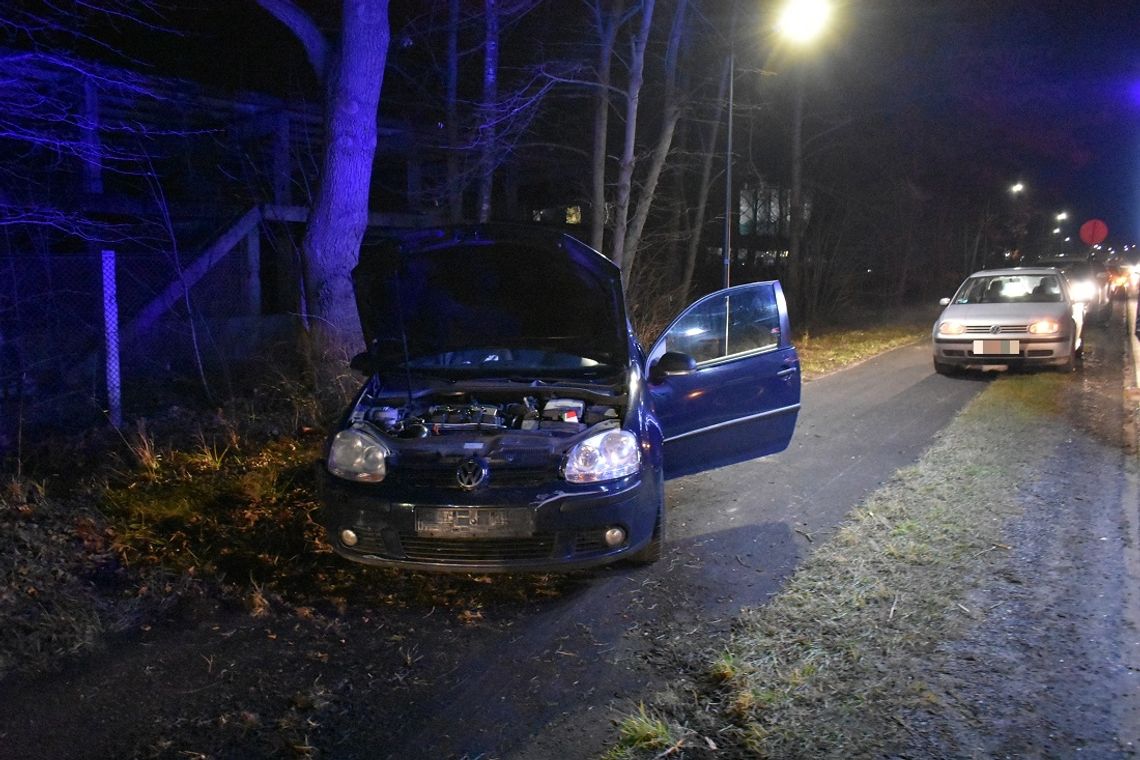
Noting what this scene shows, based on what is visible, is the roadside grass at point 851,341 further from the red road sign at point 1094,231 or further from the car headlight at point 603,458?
the red road sign at point 1094,231

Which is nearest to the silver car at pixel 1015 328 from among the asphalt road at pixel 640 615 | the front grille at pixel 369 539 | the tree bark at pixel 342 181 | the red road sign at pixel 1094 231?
the asphalt road at pixel 640 615

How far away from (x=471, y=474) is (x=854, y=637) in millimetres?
2006

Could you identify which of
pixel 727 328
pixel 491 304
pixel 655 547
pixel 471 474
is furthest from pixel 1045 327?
→ pixel 471 474

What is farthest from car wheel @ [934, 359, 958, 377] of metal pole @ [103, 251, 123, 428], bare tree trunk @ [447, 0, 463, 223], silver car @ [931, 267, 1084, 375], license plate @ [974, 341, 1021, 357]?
metal pole @ [103, 251, 123, 428]

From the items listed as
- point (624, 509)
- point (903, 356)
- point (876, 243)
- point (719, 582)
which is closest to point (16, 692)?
point (624, 509)

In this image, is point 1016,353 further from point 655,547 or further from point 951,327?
point 655,547

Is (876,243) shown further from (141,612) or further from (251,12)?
(141,612)

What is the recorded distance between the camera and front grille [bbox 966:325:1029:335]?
468 inches

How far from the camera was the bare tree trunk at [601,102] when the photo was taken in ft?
45.7

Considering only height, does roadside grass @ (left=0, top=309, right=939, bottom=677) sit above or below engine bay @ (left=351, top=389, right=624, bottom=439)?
below

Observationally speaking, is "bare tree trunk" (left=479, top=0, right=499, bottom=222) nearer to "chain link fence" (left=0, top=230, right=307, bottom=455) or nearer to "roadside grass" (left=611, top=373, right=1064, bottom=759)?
"chain link fence" (left=0, top=230, right=307, bottom=455)

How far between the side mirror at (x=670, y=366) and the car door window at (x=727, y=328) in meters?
0.59

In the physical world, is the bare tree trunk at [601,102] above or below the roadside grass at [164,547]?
above

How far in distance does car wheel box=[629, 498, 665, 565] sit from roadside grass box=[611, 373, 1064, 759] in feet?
2.36
